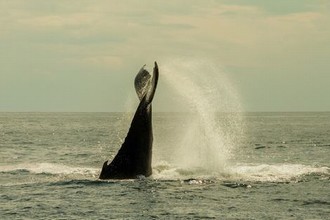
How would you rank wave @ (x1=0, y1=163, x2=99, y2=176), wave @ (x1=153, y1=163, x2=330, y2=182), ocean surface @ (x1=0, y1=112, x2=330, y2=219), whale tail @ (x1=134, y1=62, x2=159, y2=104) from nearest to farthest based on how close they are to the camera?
ocean surface @ (x1=0, y1=112, x2=330, y2=219), whale tail @ (x1=134, y1=62, x2=159, y2=104), wave @ (x1=153, y1=163, x2=330, y2=182), wave @ (x1=0, y1=163, x2=99, y2=176)

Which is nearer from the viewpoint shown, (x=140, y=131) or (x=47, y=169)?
(x=140, y=131)

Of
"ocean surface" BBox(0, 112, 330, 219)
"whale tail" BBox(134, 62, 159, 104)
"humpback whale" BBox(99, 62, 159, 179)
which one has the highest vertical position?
"whale tail" BBox(134, 62, 159, 104)

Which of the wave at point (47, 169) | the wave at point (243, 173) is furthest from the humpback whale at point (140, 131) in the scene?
the wave at point (47, 169)

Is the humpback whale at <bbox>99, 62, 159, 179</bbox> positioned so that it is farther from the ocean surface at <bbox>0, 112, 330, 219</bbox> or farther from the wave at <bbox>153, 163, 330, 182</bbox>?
the wave at <bbox>153, 163, 330, 182</bbox>

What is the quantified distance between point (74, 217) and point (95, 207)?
6.36 feet

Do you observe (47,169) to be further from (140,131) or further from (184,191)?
(184,191)

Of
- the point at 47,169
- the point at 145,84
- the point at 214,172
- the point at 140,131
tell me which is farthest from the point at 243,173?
the point at 47,169

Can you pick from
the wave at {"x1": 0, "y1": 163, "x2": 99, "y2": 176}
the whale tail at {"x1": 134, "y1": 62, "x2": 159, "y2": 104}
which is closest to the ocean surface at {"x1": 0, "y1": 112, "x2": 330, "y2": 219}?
the wave at {"x1": 0, "y1": 163, "x2": 99, "y2": 176}

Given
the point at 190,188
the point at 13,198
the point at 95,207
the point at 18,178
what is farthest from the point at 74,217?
the point at 18,178

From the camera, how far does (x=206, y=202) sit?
23.7 metres

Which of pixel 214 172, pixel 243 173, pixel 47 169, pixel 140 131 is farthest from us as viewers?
pixel 47 169

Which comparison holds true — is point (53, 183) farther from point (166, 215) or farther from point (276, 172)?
point (276, 172)

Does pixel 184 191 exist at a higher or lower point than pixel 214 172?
lower

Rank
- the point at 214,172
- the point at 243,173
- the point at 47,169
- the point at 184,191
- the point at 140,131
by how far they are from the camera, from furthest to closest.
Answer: the point at 47,169 → the point at 243,173 → the point at 214,172 → the point at 140,131 → the point at 184,191
